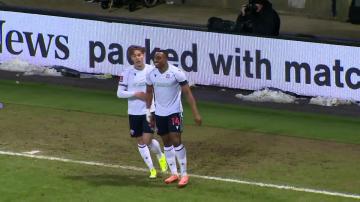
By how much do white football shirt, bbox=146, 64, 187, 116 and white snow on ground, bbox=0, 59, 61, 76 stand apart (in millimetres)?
9946

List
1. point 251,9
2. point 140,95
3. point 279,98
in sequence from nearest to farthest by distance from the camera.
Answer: point 140,95
point 279,98
point 251,9

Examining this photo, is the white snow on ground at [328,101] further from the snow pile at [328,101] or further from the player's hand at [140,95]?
the player's hand at [140,95]

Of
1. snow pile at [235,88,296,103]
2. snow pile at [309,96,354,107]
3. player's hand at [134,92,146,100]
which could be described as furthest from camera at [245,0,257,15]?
player's hand at [134,92,146,100]

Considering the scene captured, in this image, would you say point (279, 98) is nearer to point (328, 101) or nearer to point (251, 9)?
point (328, 101)

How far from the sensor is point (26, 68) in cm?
2366

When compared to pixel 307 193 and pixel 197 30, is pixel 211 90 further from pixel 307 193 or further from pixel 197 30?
pixel 307 193

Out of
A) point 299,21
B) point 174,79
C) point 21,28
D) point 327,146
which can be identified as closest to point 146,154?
point 174,79

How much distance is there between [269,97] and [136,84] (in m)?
7.37

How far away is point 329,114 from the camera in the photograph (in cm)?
1995

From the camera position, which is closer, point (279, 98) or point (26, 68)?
point (279, 98)

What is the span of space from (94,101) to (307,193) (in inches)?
323

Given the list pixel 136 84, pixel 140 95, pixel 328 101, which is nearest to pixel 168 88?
pixel 140 95

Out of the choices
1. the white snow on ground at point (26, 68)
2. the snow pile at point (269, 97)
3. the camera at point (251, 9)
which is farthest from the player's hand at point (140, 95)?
the white snow on ground at point (26, 68)

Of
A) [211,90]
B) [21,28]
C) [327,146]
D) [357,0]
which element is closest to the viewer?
[327,146]
